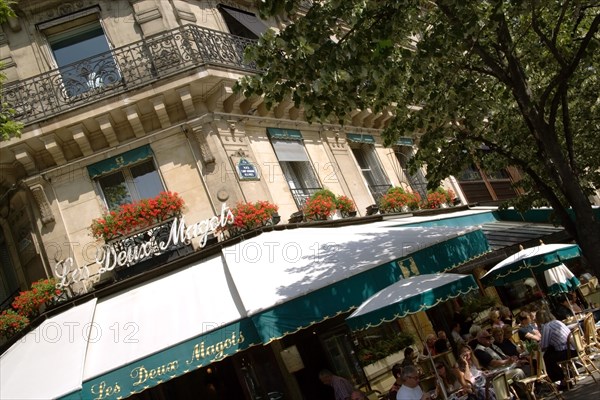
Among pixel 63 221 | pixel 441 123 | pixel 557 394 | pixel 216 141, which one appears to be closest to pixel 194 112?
pixel 216 141

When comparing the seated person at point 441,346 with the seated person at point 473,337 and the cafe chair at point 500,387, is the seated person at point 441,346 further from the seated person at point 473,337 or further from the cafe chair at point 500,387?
the cafe chair at point 500,387

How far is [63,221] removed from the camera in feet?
33.8

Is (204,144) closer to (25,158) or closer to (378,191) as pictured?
(25,158)

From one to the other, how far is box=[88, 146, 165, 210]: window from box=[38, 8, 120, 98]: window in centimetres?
158

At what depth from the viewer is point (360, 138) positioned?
1467cm

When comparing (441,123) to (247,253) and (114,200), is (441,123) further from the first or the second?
(114,200)

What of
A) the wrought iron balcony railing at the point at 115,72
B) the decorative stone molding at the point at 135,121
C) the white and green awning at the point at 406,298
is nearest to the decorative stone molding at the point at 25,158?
the wrought iron balcony railing at the point at 115,72

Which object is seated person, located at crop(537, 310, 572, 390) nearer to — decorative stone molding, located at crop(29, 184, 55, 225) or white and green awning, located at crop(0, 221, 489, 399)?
white and green awning, located at crop(0, 221, 489, 399)

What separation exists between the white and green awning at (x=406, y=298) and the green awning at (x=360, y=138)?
7.22 metres

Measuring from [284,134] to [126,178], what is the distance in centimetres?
362

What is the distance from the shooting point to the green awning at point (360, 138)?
47.1 feet

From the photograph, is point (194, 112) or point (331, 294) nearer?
point (331, 294)

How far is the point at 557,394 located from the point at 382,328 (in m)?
3.97

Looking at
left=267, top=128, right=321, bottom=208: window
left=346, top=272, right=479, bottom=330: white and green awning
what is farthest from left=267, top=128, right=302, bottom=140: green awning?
left=346, top=272, right=479, bottom=330: white and green awning
